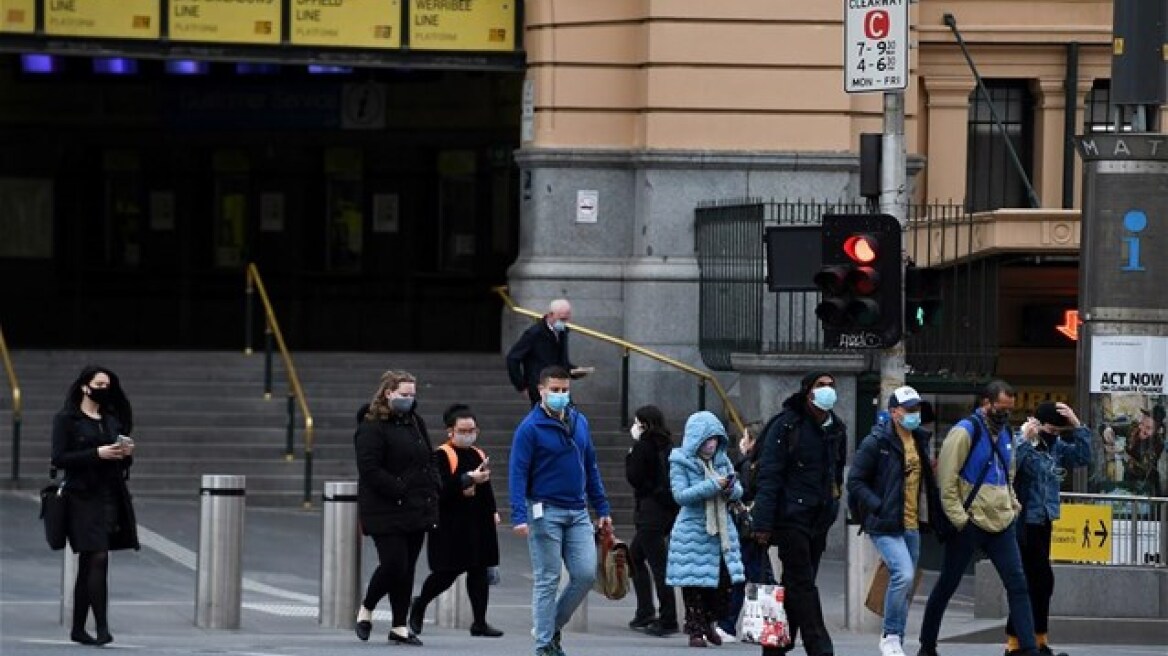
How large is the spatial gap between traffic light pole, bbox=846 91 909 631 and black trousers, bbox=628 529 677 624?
4.35 ft

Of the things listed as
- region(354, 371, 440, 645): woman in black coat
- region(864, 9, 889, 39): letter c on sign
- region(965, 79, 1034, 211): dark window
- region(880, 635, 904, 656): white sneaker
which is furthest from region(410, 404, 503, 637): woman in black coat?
region(965, 79, 1034, 211): dark window

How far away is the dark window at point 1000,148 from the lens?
30625 mm

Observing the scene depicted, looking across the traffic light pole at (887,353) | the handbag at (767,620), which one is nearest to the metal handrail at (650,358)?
the traffic light pole at (887,353)

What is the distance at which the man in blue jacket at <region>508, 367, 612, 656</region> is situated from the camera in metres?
16.0

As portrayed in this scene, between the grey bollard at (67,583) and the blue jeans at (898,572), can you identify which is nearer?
the blue jeans at (898,572)

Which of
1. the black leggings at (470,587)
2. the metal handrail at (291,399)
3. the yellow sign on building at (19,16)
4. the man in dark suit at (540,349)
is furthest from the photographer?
the yellow sign on building at (19,16)

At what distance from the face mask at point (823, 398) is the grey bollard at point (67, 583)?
509cm

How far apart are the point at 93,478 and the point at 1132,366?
24.6 feet

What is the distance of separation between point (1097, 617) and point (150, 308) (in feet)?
66.5

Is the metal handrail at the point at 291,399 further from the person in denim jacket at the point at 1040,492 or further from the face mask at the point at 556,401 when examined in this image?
the face mask at the point at 556,401

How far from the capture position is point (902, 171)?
19016 mm

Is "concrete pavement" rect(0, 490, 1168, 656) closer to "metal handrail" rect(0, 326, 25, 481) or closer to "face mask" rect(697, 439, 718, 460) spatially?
"metal handrail" rect(0, 326, 25, 481)

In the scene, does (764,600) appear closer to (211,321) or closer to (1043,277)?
(1043,277)

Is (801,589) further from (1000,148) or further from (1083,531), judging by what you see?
(1000,148)
